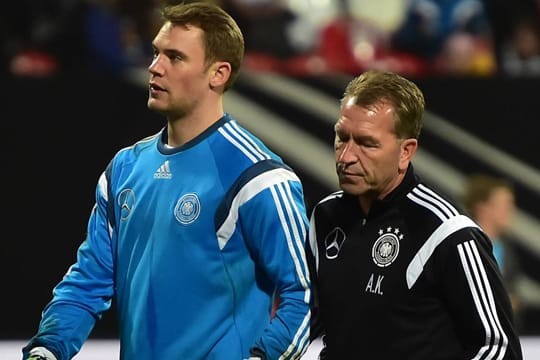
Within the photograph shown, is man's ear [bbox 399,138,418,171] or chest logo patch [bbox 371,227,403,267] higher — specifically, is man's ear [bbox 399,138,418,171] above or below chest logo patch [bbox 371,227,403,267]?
above

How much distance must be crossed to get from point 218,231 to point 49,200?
4668mm

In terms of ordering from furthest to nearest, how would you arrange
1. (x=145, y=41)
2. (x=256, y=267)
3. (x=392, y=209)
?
1. (x=145, y=41)
2. (x=256, y=267)
3. (x=392, y=209)

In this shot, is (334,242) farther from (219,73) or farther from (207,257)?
(219,73)

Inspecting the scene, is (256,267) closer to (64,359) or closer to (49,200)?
(64,359)

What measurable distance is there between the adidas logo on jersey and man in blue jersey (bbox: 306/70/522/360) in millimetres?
538

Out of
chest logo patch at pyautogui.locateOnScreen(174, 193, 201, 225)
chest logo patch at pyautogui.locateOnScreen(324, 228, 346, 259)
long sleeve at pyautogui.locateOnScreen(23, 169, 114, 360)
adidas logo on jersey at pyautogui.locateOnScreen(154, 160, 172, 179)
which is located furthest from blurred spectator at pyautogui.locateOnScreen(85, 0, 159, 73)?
chest logo patch at pyautogui.locateOnScreen(324, 228, 346, 259)

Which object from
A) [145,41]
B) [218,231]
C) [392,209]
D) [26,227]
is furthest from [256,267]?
[145,41]

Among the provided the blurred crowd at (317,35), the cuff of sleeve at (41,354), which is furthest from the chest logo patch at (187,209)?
the blurred crowd at (317,35)

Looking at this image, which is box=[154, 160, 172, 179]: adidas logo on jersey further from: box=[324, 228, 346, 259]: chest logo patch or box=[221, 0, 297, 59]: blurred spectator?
box=[221, 0, 297, 59]: blurred spectator

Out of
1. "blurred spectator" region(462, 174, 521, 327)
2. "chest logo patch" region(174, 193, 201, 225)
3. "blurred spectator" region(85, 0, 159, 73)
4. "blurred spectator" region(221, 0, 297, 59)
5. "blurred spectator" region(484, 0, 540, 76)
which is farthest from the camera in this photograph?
"blurred spectator" region(484, 0, 540, 76)

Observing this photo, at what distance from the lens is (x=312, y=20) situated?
32.0ft

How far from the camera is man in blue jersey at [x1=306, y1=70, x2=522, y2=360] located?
3.37 meters

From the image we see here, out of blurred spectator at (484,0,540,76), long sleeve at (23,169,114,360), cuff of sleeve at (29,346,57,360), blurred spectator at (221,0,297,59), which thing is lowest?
cuff of sleeve at (29,346,57,360)

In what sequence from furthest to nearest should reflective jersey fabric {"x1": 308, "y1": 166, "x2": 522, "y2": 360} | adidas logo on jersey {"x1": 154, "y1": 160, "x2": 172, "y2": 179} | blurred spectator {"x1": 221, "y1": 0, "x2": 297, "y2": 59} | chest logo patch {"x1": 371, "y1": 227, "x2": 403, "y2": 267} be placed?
1. blurred spectator {"x1": 221, "y1": 0, "x2": 297, "y2": 59}
2. adidas logo on jersey {"x1": 154, "y1": 160, "x2": 172, "y2": 179}
3. chest logo patch {"x1": 371, "y1": 227, "x2": 403, "y2": 267}
4. reflective jersey fabric {"x1": 308, "y1": 166, "x2": 522, "y2": 360}
